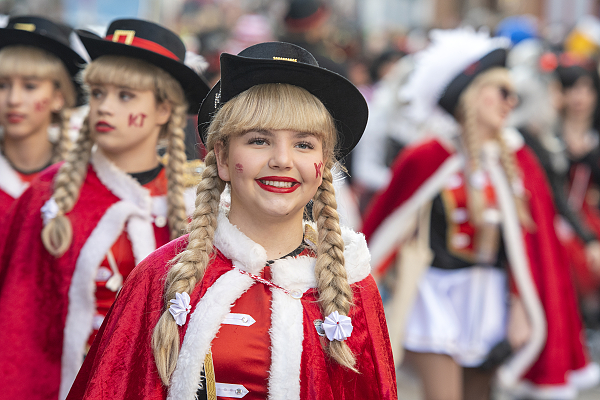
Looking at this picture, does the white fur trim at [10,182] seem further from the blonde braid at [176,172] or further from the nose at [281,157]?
the nose at [281,157]

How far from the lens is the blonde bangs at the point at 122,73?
353 centimetres

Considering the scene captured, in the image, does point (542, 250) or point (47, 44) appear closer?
point (47, 44)

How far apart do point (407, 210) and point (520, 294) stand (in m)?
0.98

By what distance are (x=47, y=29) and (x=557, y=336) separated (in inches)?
154

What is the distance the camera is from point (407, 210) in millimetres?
5547

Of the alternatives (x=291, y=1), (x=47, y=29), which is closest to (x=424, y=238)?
(x=47, y=29)

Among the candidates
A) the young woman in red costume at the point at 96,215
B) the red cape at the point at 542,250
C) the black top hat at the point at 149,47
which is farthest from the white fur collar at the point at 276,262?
the red cape at the point at 542,250

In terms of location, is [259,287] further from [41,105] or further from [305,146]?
[41,105]

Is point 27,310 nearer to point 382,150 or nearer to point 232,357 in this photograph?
point 232,357

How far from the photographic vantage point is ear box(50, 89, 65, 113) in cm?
435

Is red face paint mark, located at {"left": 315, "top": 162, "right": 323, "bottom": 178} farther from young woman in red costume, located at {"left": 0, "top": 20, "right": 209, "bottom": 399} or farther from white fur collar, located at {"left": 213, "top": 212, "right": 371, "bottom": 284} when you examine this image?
young woman in red costume, located at {"left": 0, "top": 20, "right": 209, "bottom": 399}

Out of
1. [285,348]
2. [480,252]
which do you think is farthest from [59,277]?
[480,252]

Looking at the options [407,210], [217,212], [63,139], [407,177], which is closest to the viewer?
[217,212]

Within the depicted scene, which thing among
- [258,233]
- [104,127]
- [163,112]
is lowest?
[258,233]
